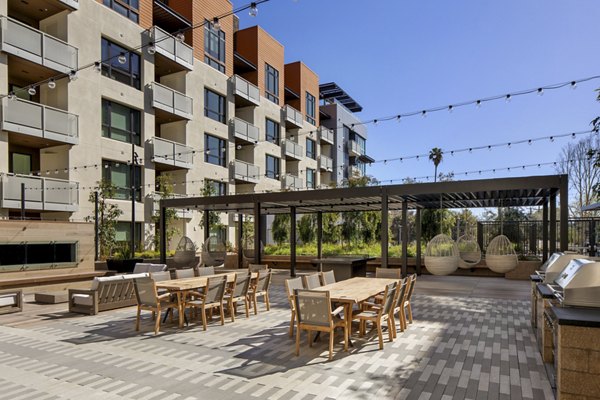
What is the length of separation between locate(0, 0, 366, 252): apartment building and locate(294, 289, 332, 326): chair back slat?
20.3ft

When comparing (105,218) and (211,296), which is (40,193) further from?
(211,296)

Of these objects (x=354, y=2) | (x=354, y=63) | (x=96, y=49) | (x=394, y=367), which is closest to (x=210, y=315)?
(x=394, y=367)

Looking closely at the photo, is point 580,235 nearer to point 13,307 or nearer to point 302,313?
point 302,313

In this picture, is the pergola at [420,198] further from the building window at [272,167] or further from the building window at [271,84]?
the building window at [271,84]

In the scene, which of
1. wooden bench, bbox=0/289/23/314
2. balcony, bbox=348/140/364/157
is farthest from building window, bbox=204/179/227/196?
balcony, bbox=348/140/364/157

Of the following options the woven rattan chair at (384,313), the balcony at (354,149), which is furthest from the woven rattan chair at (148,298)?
the balcony at (354,149)

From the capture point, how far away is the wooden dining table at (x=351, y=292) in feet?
19.0

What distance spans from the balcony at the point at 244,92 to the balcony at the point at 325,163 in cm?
994

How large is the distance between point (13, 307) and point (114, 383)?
19.6 ft

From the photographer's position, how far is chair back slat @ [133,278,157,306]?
6938 mm

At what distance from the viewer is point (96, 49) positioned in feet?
54.4

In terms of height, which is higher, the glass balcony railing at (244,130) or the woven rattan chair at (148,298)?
the glass balcony railing at (244,130)

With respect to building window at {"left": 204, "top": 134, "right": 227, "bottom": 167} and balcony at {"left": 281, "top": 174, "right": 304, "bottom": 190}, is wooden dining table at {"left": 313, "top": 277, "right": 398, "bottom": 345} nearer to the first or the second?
building window at {"left": 204, "top": 134, "right": 227, "bottom": 167}

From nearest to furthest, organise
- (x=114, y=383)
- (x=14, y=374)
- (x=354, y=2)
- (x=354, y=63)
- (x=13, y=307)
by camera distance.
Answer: (x=114, y=383) < (x=14, y=374) < (x=13, y=307) < (x=354, y=2) < (x=354, y=63)
